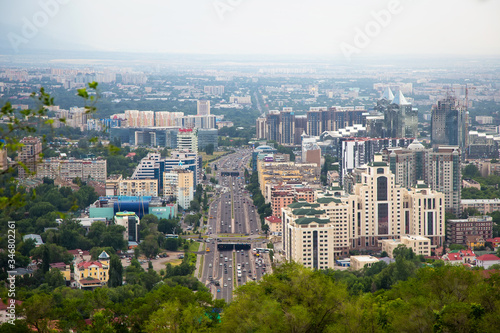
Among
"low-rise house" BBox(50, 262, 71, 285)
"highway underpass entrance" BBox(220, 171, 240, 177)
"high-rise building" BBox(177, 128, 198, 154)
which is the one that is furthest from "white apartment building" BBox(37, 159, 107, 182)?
"low-rise house" BBox(50, 262, 71, 285)

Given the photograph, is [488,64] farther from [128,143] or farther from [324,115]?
[128,143]

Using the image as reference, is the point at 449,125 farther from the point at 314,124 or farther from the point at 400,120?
the point at 314,124

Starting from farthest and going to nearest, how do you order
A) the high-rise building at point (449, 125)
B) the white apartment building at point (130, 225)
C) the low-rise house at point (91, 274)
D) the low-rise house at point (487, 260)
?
the high-rise building at point (449, 125) → the white apartment building at point (130, 225) → the low-rise house at point (487, 260) → the low-rise house at point (91, 274)

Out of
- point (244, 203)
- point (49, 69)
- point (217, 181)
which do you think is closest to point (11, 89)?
point (49, 69)

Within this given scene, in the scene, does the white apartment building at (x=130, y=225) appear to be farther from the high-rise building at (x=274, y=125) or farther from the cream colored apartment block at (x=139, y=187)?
the high-rise building at (x=274, y=125)

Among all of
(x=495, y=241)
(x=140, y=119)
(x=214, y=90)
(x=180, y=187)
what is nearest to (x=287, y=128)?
(x=140, y=119)

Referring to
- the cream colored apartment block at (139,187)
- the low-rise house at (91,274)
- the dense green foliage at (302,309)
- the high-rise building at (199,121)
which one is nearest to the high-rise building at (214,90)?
the high-rise building at (199,121)
